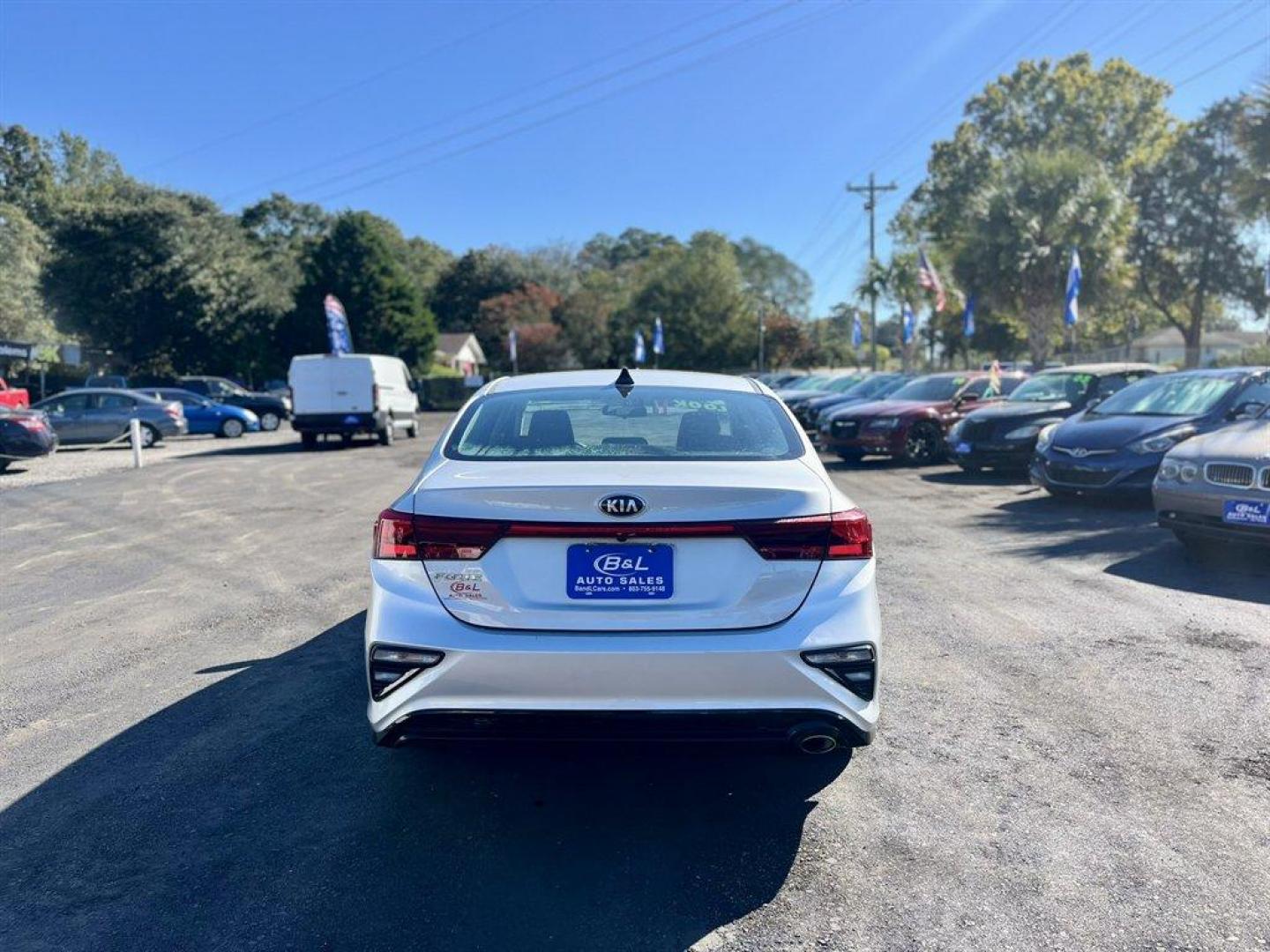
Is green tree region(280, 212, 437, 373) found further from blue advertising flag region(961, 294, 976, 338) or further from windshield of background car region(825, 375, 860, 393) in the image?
windshield of background car region(825, 375, 860, 393)

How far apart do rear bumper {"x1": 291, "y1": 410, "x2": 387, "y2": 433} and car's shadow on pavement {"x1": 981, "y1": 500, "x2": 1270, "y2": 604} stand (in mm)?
15004

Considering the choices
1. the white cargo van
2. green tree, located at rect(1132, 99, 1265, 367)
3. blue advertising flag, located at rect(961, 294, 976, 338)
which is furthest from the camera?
green tree, located at rect(1132, 99, 1265, 367)

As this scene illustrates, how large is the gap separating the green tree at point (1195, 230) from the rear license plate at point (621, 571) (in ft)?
154

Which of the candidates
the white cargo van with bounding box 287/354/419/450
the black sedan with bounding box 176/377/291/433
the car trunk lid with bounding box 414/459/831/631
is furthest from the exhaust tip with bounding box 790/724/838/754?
the black sedan with bounding box 176/377/291/433

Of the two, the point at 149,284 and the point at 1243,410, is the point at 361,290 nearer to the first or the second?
the point at 149,284

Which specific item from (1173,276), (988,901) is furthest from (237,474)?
(1173,276)

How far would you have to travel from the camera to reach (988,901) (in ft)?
9.85

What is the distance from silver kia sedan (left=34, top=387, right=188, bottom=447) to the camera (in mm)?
21328

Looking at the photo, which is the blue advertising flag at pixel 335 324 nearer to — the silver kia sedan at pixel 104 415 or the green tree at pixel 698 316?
the silver kia sedan at pixel 104 415

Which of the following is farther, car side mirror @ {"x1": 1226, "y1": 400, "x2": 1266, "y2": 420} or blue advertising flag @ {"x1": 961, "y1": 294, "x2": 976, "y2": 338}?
blue advertising flag @ {"x1": 961, "y1": 294, "x2": 976, "y2": 338}

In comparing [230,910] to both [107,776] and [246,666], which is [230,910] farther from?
[246,666]

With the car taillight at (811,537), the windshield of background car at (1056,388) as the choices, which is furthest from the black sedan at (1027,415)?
the car taillight at (811,537)

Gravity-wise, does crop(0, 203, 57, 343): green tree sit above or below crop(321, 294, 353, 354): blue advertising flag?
above

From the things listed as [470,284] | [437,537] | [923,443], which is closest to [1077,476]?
[923,443]
